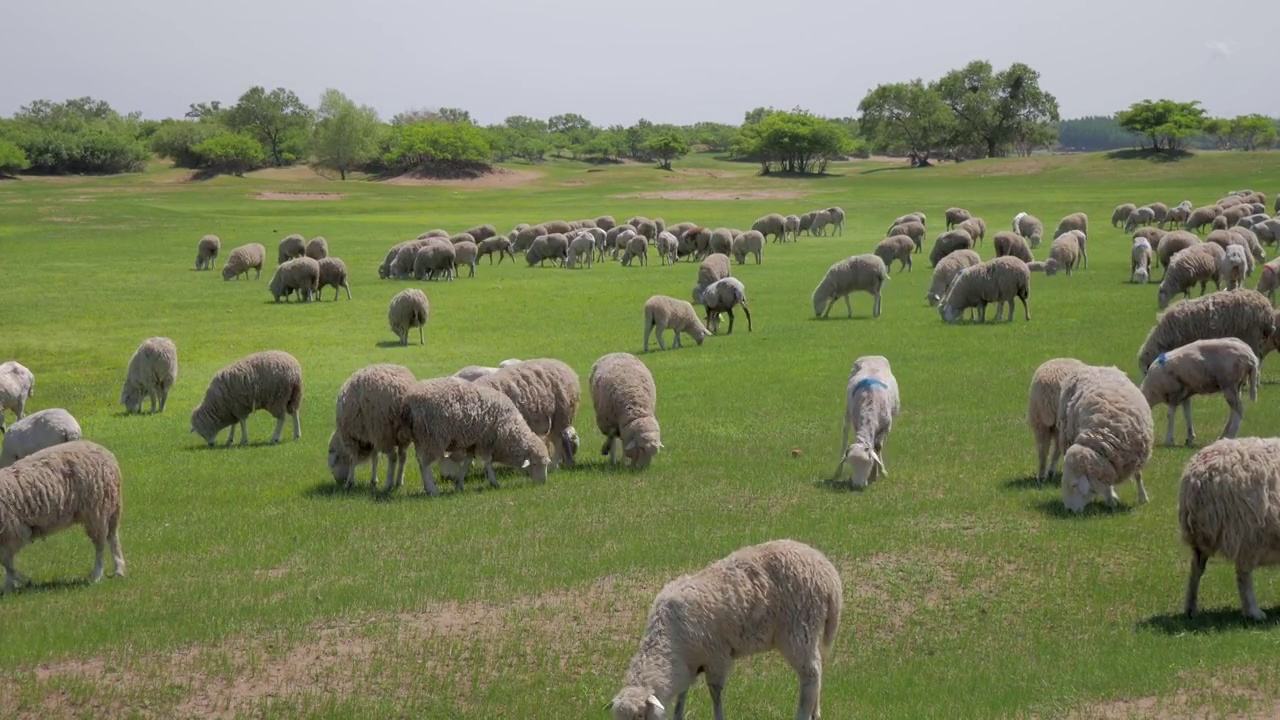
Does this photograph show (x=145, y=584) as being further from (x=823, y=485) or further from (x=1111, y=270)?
(x=1111, y=270)

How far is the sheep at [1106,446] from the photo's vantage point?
1209 centimetres

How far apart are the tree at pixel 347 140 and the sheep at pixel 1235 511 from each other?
402 feet

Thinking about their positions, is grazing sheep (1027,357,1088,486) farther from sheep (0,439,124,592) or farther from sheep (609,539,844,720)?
sheep (0,439,124,592)

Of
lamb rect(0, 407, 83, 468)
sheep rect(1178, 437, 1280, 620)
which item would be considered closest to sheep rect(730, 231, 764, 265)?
lamb rect(0, 407, 83, 468)

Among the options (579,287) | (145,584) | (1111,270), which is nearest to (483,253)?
(579,287)

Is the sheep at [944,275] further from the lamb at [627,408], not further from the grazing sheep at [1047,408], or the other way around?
the grazing sheep at [1047,408]

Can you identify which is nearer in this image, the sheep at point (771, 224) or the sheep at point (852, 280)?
the sheep at point (852, 280)

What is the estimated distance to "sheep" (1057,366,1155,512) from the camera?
12.1 metres

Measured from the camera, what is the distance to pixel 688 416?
62.3 ft

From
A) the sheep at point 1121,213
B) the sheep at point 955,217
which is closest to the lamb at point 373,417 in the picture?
the sheep at point 955,217

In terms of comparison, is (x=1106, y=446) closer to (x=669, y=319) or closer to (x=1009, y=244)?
(x=669, y=319)

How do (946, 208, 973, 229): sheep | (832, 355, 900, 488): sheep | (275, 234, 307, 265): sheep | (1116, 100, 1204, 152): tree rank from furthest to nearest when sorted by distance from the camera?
1. (1116, 100, 1204, 152): tree
2. (946, 208, 973, 229): sheep
3. (275, 234, 307, 265): sheep
4. (832, 355, 900, 488): sheep

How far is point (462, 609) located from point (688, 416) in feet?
30.6

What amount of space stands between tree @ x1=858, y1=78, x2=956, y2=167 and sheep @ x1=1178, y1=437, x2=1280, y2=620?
423 ft
